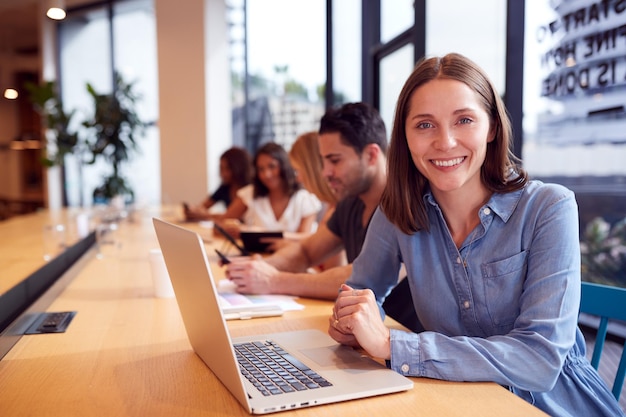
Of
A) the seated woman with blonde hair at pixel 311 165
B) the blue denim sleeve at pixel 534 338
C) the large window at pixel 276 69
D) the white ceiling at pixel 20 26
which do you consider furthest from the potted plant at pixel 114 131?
the blue denim sleeve at pixel 534 338

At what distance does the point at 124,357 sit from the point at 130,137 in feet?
22.6

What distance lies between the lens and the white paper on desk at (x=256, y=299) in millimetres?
1626

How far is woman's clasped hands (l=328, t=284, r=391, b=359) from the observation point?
1.09 metres

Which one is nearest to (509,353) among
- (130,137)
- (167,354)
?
(167,354)

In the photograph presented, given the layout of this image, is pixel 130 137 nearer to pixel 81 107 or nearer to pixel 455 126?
pixel 81 107

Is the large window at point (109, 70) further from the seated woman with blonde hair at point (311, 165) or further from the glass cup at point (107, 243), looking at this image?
the seated woman with blonde hair at point (311, 165)

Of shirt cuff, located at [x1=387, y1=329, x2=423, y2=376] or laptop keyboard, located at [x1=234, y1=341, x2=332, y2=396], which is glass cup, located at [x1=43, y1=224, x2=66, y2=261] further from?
shirt cuff, located at [x1=387, y1=329, x2=423, y2=376]

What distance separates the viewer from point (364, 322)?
110 centimetres

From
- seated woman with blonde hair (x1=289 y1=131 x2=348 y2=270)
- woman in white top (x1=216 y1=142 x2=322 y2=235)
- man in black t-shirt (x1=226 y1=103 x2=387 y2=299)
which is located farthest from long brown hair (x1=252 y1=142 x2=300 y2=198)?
man in black t-shirt (x1=226 y1=103 x2=387 y2=299)

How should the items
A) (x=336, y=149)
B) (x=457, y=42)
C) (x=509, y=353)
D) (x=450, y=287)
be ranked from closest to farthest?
(x=509, y=353) < (x=450, y=287) < (x=336, y=149) < (x=457, y=42)

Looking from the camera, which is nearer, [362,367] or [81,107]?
[362,367]

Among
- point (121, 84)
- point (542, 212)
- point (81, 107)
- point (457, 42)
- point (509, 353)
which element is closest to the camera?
point (509, 353)

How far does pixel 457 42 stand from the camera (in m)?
2.97

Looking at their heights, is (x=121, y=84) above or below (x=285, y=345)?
above
